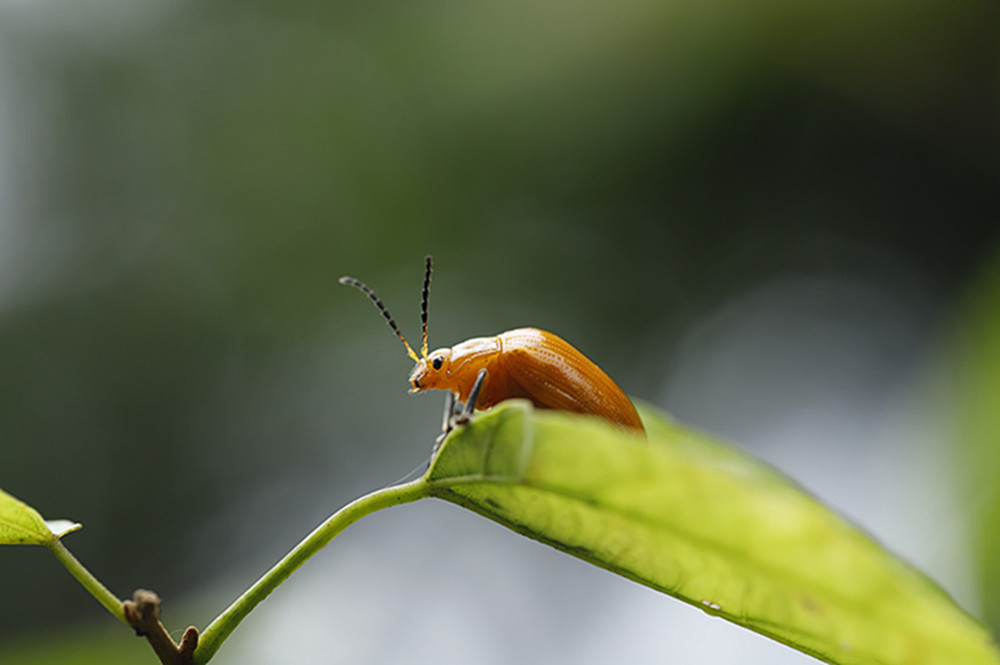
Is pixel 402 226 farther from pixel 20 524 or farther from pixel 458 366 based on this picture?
pixel 20 524

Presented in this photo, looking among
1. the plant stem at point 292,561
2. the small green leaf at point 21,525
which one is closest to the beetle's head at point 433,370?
the plant stem at point 292,561

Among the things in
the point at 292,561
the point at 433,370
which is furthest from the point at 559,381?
the point at 292,561

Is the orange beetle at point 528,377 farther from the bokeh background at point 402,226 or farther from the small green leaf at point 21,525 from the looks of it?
the bokeh background at point 402,226

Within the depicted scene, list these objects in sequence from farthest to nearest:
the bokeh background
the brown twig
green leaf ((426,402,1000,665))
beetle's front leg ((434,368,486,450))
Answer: the bokeh background
beetle's front leg ((434,368,486,450))
the brown twig
green leaf ((426,402,1000,665))

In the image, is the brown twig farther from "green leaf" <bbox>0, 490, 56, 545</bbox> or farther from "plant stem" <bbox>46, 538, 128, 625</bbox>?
"green leaf" <bbox>0, 490, 56, 545</bbox>

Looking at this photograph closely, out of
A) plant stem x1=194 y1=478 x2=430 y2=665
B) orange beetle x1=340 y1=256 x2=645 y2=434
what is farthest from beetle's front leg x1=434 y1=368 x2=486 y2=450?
plant stem x1=194 y1=478 x2=430 y2=665

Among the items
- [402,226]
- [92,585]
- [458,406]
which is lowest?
[92,585]
